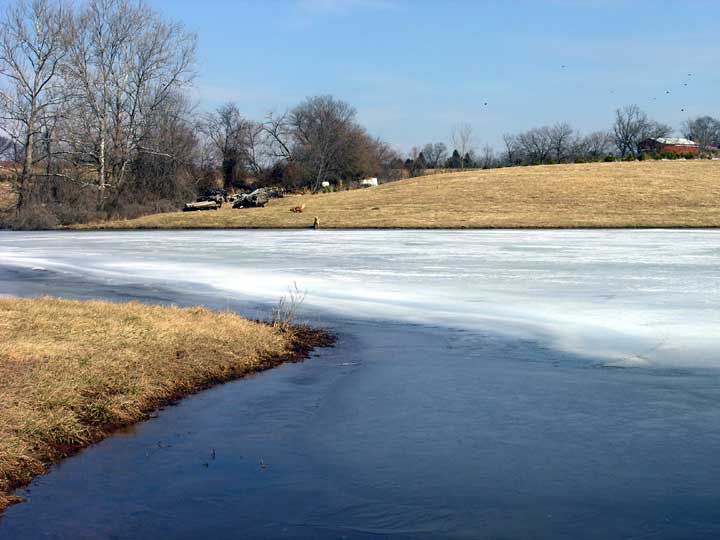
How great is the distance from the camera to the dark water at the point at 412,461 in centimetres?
465

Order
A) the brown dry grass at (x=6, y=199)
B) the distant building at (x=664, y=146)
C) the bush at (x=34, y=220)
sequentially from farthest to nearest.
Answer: the distant building at (x=664, y=146) → the brown dry grass at (x=6, y=199) → the bush at (x=34, y=220)

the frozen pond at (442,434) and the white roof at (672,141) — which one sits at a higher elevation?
the white roof at (672,141)

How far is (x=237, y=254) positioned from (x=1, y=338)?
13.8 meters

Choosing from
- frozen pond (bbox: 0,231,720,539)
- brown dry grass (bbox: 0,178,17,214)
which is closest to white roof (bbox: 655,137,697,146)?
brown dry grass (bbox: 0,178,17,214)

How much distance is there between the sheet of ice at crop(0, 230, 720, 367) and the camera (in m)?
10.2

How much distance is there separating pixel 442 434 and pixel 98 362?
3.44m

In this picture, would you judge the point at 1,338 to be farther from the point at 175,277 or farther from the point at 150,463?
the point at 175,277

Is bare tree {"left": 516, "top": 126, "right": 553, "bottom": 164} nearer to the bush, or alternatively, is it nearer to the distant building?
the distant building

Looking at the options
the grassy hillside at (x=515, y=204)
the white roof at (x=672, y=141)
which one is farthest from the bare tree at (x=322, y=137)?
the white roof at (x=672, y=141)

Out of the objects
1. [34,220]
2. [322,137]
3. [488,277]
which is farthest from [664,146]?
[488,277]

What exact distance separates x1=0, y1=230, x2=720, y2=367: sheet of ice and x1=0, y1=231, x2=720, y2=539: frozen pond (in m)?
0.09

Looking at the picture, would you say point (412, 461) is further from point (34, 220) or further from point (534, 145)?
point (534, 145)

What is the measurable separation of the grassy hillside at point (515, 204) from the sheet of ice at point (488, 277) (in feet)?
26.0

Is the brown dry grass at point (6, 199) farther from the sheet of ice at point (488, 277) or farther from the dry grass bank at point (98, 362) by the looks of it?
the dry grass bank at point (98, 362)
